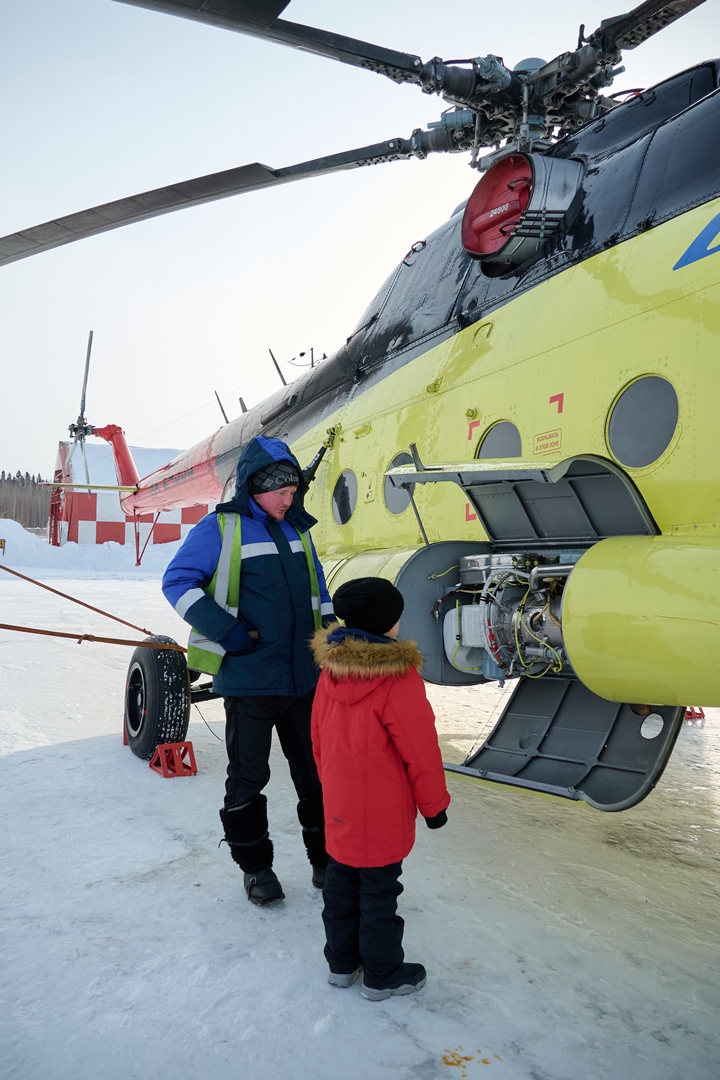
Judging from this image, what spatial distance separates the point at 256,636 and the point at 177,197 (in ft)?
11.0

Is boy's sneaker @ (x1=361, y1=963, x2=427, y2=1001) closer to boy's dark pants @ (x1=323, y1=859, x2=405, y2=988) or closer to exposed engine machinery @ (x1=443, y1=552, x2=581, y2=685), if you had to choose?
boy's dark pants @ (x1=323, y1=859, x2=405, y2=988)

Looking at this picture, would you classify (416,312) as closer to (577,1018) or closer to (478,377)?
(478,377)

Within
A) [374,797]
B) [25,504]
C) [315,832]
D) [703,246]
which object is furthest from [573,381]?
[25,504]

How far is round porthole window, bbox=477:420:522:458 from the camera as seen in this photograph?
3.55 metres

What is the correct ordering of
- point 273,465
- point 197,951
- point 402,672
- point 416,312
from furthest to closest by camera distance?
point 416,312 → point 273,465 → point 197,951 → point 402,672

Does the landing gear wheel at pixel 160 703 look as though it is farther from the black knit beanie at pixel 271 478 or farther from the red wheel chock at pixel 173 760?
the black knit beanie at pixel 271 478

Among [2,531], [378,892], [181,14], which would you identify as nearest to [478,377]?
[181,14]

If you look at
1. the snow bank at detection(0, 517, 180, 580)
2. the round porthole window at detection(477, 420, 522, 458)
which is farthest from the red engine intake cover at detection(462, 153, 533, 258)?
the snow bank at detection(0, 517, 180, 580)

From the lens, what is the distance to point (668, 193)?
3.20 m

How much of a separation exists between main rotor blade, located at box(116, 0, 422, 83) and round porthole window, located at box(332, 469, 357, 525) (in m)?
2.41

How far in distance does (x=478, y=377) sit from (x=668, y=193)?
1.18 m

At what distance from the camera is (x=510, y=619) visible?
10.6 feet

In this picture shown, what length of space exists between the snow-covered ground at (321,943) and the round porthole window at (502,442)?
1.92 metres

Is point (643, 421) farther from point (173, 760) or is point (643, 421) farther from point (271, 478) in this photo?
point (173, 760)
